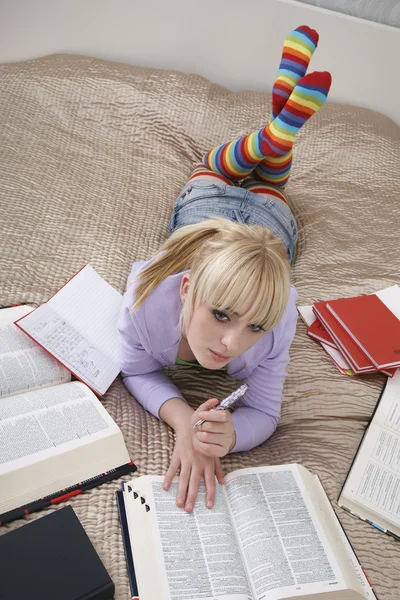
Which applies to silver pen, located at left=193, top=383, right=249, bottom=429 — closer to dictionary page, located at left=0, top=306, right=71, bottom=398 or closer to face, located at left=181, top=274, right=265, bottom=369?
face, located at left=181, top=274, right=265, bottom=369

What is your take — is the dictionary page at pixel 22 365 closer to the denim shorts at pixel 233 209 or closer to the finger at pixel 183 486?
the finger at pixel 183 486

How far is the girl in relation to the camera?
829 millimetres

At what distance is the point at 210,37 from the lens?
6.46 feet

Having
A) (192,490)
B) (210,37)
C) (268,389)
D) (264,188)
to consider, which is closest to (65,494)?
(192,490)

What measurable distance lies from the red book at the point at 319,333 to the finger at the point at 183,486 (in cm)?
49

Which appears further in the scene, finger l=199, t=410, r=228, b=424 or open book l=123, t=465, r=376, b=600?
finger l=199, t=410, r=228, b=424

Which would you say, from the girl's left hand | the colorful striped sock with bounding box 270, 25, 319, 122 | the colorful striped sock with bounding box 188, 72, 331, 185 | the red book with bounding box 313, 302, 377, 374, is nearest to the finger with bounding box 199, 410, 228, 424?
the girl's left hand

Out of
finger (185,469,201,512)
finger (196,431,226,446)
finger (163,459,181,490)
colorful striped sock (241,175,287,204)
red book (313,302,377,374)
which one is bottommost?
finger (163,459,181,490)

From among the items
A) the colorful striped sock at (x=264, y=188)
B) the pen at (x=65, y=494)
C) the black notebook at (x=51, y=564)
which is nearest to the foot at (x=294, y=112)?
the colorful striped sock at (x=264, y=188)

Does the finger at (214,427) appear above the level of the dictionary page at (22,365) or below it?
above

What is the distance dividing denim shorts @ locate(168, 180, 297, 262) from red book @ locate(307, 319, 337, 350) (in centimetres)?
22

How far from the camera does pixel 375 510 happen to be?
913 millimetres

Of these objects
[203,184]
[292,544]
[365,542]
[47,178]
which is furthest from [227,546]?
[47,178]

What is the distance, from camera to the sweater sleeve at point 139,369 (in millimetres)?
1003
